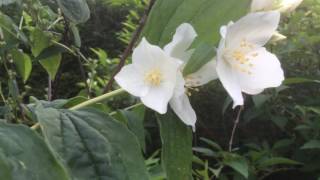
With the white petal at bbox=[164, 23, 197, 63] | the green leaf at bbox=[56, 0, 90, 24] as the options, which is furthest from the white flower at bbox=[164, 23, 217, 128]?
the green leaf at bbox=[56, 0, 90, 24]

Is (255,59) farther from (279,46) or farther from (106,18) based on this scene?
(106,18)

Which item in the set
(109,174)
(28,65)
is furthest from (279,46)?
(109,174)

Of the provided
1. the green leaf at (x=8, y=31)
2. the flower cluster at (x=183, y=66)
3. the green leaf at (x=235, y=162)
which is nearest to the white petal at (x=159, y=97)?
the flower cluster at (x=183, y=66)

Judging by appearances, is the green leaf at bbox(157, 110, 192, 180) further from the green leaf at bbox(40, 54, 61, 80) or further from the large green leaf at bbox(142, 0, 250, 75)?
the green leaf at bbox(40, 54, 61, 80)

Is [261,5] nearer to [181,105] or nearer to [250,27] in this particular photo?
[250,27]

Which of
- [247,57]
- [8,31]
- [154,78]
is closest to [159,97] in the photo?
[154,78]

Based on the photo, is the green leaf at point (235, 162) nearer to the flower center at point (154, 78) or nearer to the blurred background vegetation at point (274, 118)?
the blurred background vegetation at point (274, 118)

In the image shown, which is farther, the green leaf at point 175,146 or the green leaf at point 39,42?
the green leaf at point 39,42
